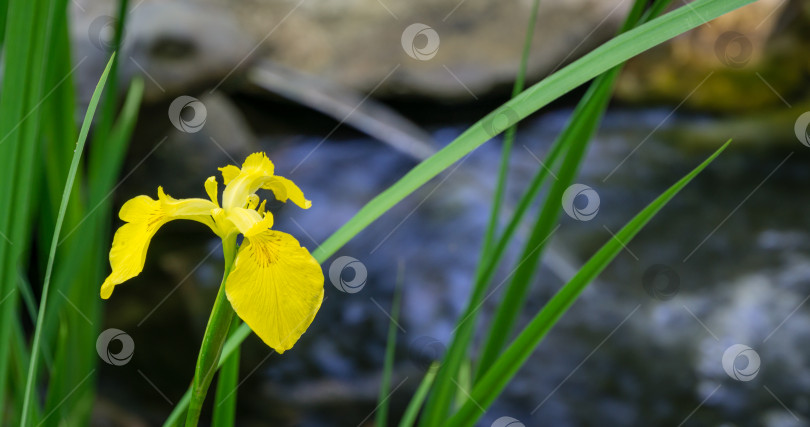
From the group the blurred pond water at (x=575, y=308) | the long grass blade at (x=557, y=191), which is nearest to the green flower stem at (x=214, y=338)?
the long grass blade at (x=557, y=191)

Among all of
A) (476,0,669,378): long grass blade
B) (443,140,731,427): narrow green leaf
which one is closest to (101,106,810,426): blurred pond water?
(476,0,669,378): long grass blade

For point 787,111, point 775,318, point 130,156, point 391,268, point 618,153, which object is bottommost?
point 775,318

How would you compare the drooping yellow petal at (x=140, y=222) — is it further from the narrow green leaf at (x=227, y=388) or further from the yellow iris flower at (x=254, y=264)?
the narrow green leaf at (x=227, y=388)

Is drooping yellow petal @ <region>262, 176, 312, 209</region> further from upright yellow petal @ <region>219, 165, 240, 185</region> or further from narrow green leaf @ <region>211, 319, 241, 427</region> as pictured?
narrow green leaf @ <region>211, 319, 241, 427</region>

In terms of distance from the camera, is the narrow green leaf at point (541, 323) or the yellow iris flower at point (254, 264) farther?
the narrow green leaf at point (541, 323)

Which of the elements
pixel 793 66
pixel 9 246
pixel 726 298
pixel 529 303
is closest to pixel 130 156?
pixel 529 303

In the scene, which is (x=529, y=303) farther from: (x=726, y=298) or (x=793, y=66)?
(x=793, y=66)
